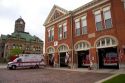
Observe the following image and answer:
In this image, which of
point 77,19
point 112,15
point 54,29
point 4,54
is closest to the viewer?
point 112,15

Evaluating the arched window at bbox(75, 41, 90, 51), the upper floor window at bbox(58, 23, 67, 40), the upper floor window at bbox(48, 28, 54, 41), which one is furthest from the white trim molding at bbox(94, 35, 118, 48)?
the upper floor window at bbox(48, 28, 54, 41)

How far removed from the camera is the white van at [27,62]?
31.0m

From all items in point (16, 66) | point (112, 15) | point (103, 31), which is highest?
point (112, 15)

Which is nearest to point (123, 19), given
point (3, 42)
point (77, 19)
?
point (77, 19)

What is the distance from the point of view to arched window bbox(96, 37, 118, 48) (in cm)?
2237

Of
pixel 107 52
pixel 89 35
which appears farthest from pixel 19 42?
pixel 107 52

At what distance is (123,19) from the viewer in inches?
826

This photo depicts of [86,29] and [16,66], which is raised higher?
[86,29]

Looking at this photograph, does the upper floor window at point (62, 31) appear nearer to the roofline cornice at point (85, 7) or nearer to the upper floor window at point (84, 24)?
the roofline cornice at point (85, 7)

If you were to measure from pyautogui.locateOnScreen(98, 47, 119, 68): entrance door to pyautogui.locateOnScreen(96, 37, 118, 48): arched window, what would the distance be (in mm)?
1839

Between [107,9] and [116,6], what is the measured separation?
66.4 inches

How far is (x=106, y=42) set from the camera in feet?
76.7

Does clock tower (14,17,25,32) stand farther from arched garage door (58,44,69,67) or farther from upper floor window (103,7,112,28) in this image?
upper floor window (103,7,112,28)

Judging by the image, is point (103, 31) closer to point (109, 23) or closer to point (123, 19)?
point (109, 23)
